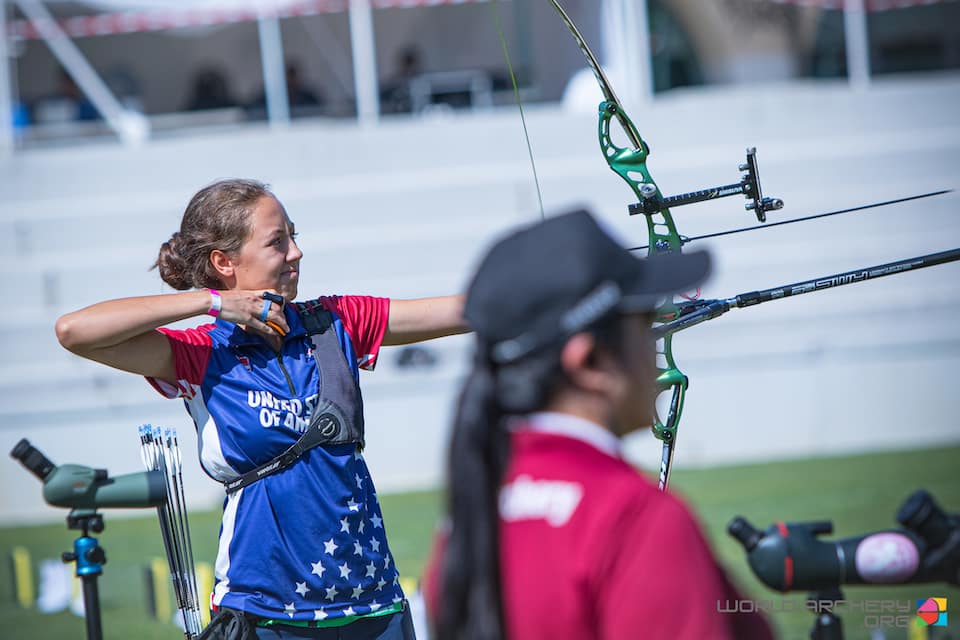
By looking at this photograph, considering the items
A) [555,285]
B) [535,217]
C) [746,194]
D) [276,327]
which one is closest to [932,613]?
[746,194]

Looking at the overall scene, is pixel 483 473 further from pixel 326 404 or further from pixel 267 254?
pixel 267 254

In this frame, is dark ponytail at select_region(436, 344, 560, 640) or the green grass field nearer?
dark ponytail at select_region(436, 344, 560, 640)

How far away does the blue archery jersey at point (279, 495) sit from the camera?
2.27 m

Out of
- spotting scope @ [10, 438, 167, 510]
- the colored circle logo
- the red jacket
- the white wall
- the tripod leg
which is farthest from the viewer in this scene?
the white wall

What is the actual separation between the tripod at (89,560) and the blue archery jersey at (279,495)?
33.0 inches

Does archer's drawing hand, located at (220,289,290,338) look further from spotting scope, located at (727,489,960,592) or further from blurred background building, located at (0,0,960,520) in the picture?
Answer: blurred background building, located at (0,0,960,520)

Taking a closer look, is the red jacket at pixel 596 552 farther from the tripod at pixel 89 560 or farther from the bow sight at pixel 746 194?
the tripod at pixel 89 560

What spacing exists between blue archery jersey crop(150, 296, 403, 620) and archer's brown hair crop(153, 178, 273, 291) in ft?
0.56

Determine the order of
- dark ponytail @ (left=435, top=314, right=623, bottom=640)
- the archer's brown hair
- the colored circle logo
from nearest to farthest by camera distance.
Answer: dark ponytail @ (left=435, top=314, right=623, bottom=640) → the archer's brown hair → the colored circle logo

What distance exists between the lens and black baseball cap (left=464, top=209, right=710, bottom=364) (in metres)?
1.25

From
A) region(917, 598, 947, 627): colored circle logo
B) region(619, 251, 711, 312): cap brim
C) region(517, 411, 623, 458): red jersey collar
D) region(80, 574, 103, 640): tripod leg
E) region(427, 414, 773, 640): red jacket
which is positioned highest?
region(619, 251, 711, 312): cap brim

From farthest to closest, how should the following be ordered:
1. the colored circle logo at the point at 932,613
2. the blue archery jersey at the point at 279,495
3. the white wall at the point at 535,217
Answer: the white wall at the point at 535,217, the colored circle logo at the point at 932,613, the blue archery jersey at the point at 279,495

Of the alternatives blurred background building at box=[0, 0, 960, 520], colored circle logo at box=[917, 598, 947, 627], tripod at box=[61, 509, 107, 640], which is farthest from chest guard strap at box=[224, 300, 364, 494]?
blurred background building at box=[0, 0, 960, 520]

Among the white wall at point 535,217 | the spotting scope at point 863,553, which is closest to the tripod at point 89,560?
the spotting scope at point 863,553
